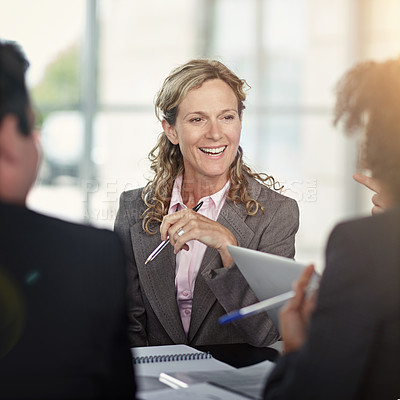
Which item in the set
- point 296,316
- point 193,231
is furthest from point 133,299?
point 296,316

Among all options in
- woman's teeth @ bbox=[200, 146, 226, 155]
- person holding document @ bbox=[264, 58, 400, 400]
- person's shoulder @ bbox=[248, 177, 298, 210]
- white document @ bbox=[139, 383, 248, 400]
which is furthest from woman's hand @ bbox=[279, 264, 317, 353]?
woman's teeth @ bbox=[200, 146, 226, 155]

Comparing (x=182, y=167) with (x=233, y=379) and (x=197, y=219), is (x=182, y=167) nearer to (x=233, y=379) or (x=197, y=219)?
(x=197, y=219)

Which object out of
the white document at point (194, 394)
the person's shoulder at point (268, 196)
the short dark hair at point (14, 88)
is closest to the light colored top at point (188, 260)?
the person's shoulder at point (268, 196)

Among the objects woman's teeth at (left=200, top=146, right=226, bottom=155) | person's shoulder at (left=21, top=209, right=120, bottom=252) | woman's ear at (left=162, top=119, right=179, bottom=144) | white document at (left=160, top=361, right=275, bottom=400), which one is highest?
woman's ear at (left=162, top=119, right=179, bottom=144)

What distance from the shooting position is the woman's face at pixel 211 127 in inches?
94.1

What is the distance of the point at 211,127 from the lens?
7.87 ft

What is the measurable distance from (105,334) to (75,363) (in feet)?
0.21

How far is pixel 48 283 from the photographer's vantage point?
924 mm

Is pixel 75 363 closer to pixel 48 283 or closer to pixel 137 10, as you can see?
pixel 48 283

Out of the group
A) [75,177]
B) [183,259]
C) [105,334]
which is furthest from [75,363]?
[75,177]

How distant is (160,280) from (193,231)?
33 centimetres

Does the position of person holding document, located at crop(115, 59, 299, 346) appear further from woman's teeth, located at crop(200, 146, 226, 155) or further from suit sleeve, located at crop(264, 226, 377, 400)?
suit sleeve, located at crop(264, 226, 377, 400)

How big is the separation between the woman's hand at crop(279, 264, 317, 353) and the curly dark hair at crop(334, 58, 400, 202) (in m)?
0.24

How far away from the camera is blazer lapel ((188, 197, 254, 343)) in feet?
7.11
